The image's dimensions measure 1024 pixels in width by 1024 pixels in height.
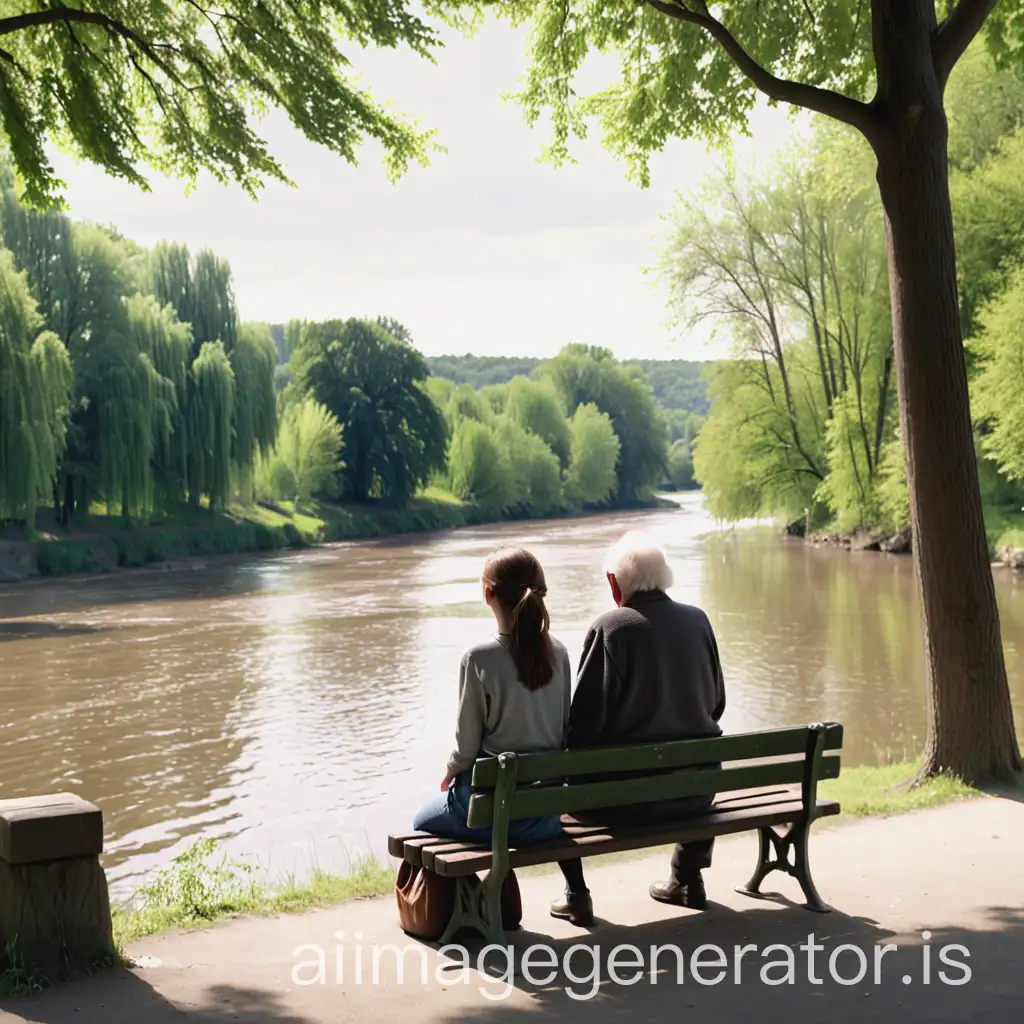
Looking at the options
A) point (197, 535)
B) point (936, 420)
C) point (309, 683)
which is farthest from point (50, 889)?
point (197, 535)

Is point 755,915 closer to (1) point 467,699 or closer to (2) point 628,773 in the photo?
(2) point 628,773

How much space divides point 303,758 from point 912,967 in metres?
9.10

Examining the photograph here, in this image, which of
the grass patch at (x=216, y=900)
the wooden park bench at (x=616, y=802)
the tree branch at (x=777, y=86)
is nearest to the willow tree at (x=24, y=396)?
the tree branch at (x=777, y=86)

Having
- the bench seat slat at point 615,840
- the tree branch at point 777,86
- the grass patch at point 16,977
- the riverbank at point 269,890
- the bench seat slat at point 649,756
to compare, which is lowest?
the riverbank at point 269,890

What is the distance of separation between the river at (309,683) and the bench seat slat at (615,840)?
4131 millimetres

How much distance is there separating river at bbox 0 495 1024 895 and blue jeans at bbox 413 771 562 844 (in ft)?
13.0

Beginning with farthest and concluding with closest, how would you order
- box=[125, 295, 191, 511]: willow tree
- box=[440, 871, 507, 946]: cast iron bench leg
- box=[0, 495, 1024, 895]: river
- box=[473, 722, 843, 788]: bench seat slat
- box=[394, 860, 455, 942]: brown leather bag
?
box=[125, 295, 191, 511]: willow tree
box=[0, 495, 1024, 895]: river
box=[394, 860, 455, 942]: brown leather bag
box=[440, 871, 507, 946]: cast iron bench leg
box=[473, 722, 843, 788]: bench seat slat

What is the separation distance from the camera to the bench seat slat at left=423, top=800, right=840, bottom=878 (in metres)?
4.67

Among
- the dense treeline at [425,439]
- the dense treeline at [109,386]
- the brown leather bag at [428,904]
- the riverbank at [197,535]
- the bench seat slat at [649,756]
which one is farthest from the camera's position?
the dense treeline at [425,439]

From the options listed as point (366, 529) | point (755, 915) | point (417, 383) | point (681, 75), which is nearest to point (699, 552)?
point (366, 529)

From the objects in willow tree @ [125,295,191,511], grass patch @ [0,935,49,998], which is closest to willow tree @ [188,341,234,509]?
willow tree @ [125,295,191,511]

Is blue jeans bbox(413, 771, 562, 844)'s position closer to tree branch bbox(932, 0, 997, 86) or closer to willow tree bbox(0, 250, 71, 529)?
tree branch bbox(932, 0, 997, 86)

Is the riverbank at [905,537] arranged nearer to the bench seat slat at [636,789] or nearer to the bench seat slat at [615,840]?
the bench seat slat at [636,789]

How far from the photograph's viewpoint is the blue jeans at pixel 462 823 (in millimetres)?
4836
